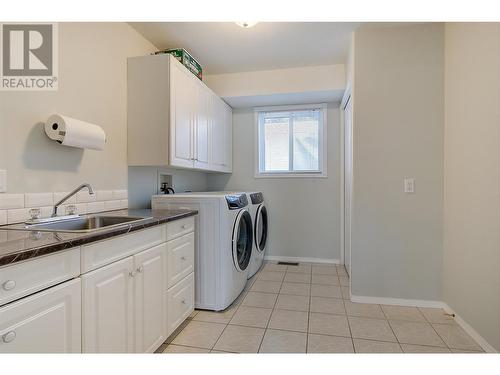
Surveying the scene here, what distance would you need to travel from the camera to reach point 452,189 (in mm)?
2020

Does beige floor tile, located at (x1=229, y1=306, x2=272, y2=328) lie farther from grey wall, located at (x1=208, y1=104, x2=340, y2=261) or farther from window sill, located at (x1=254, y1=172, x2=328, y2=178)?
window sill, located at (x1=254, y1=172, x2=328, y2=178)

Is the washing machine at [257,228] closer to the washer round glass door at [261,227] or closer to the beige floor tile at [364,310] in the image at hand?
the washer round glass door at [261,227]

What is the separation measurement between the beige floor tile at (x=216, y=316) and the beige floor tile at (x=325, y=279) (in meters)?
1.09

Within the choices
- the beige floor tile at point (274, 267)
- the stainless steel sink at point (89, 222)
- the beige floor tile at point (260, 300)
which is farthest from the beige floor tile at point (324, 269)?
the stainless steel sink at point (89, 222)

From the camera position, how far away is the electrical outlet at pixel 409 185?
220 centimetres

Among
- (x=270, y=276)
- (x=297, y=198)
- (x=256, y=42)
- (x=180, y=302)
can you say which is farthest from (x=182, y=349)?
(x=256, y=42)

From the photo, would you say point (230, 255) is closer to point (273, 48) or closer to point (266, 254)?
point (266, 254)

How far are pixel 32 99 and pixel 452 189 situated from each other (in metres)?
2.88

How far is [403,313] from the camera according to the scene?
2.09 metres

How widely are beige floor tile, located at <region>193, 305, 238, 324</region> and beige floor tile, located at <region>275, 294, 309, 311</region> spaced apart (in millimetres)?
409

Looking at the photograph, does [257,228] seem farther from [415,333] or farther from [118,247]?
[118,247]

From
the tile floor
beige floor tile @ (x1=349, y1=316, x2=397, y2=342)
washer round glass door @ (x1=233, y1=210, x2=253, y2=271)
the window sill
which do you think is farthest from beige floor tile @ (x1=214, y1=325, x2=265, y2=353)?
the window sill

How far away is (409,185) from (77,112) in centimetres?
257

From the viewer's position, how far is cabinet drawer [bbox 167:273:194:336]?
168 centimetres
